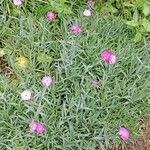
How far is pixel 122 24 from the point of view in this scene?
3.12 meters

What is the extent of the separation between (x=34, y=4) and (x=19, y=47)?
0.39m

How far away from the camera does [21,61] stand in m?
2.86

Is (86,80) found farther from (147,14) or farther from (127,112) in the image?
(147,14)

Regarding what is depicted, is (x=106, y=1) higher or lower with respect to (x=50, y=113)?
higher

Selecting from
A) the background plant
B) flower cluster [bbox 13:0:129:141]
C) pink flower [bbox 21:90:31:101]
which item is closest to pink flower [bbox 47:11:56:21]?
→ flower cluster [bbox 13:0:129:141]

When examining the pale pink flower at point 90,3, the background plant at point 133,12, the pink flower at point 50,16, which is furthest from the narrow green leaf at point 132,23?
the pink flower at point 50,16

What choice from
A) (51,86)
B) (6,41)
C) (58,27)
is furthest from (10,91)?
(58,27)

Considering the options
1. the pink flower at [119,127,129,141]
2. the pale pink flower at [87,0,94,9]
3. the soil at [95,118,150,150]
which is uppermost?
the pale pink flower at [87,0,94,9]

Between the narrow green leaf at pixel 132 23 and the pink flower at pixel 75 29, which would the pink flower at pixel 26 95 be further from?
the narrow green leaf at pixel 132 23

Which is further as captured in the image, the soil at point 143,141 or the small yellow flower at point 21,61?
the small yellow flower at point 21,61

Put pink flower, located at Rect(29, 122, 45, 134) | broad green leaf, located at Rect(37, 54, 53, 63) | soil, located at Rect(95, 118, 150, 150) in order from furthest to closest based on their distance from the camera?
broad green leaf, located at Rect(37, 54, 53, 63)
soil, located at Rect(95, 118, 150, 150)
pink flower, located at Rect(29, 122, 45, 134)

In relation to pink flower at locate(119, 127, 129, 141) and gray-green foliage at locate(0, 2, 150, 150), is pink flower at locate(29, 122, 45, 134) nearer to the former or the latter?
gray-green foliage at locate(0, 2, 150, 150)

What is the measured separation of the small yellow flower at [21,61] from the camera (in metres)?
Answer: 2.83

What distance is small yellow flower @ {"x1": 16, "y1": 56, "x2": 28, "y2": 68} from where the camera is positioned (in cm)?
283
